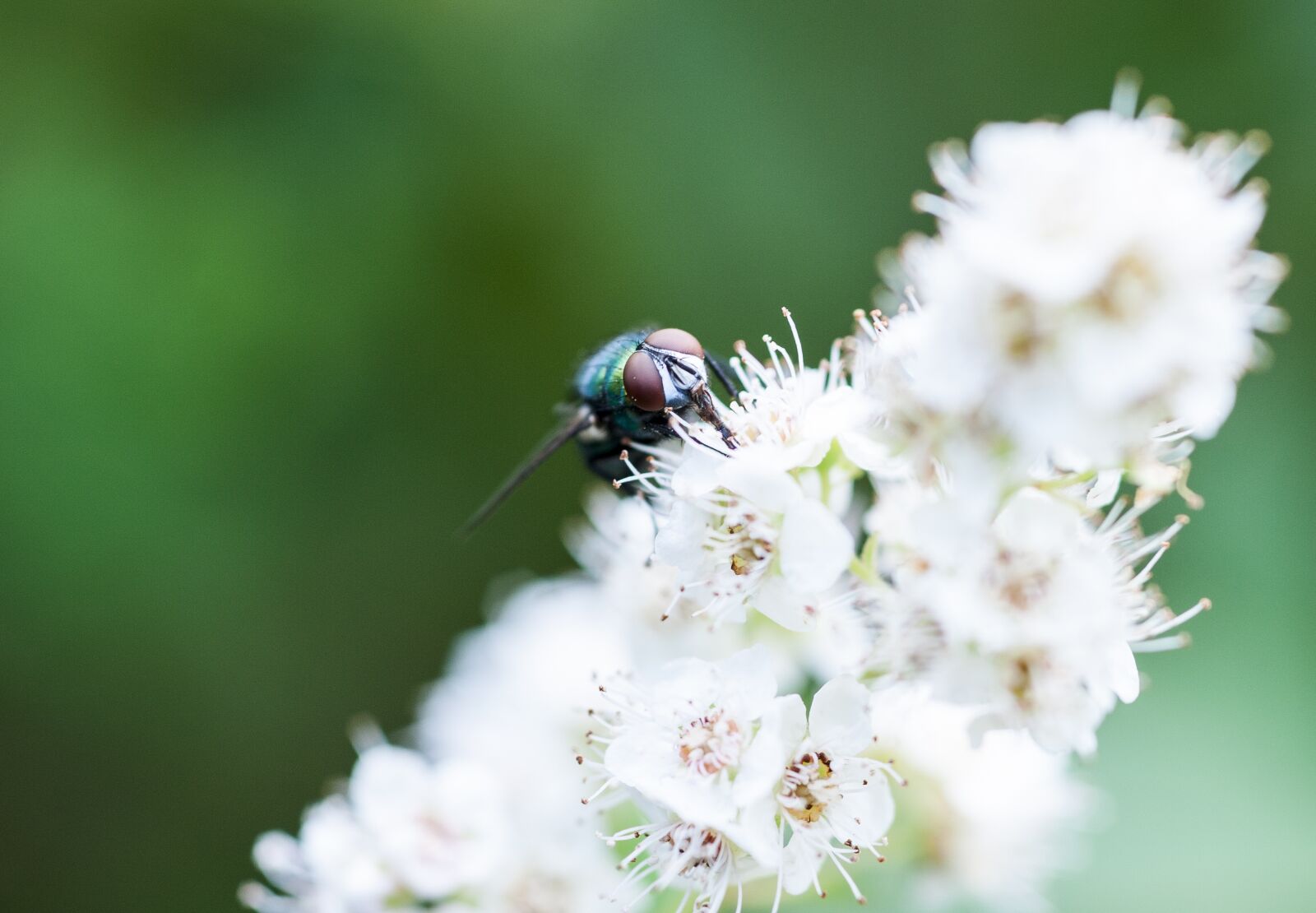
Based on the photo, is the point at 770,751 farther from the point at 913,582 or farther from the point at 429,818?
the point at 429,818

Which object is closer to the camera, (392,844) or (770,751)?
(770,751)

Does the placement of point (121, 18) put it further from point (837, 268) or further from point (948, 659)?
point (948, 659)

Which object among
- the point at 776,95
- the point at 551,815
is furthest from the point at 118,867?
the point at 776,95

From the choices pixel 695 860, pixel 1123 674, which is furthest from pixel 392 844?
pixel 1123 674

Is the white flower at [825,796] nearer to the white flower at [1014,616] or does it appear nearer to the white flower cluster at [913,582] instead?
the white flower cluster at [913,582]

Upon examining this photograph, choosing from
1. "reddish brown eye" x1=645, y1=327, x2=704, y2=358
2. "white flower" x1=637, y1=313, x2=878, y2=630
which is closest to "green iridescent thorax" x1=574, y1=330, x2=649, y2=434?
"reddish brown eye" x1=645, y1=327, x2=704, y2=358

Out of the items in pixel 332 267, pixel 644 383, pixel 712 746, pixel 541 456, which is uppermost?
pixel 332 267
